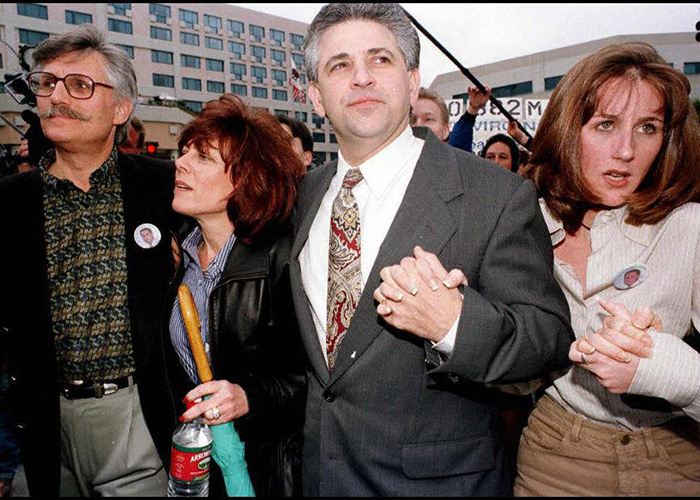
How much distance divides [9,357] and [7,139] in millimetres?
41914

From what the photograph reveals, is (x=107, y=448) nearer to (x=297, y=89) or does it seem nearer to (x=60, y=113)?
(x=60, y=113)

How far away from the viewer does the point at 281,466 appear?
210 centimetres

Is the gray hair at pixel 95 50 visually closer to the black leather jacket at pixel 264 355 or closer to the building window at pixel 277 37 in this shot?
the black leather jacket at pixel 264 355

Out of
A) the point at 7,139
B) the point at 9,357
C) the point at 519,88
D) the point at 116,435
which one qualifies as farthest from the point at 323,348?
the point at 519,88

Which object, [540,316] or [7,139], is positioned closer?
[540,316]

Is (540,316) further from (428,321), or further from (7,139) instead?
(7,139)

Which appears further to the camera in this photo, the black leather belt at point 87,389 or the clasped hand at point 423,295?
the black leather belt at point 87,389

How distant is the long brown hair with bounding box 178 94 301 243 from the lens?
2314mm

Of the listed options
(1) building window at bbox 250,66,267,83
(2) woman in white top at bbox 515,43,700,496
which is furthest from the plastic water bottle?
(1) building window at bbox 250,66,267,83

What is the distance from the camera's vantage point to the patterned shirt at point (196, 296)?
2.27 m

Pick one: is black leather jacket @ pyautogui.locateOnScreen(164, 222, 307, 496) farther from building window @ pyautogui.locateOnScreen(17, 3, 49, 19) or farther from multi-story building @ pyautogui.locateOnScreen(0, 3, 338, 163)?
building window @ pyautogui.locateOnScreen(17, 3, 49, 19)

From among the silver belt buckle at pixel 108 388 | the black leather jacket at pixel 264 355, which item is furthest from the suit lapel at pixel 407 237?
the silver belt buckle at pixel 108 388

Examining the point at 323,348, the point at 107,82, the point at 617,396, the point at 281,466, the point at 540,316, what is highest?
the point at 107,82

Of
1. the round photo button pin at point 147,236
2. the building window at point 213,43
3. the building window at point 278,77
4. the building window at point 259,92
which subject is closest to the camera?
the round photo button pin at point 147,236
